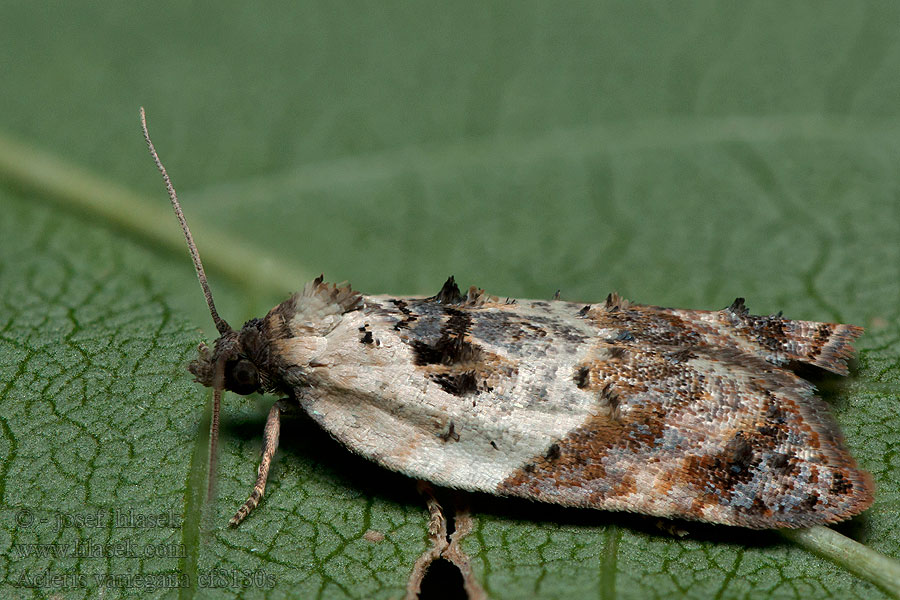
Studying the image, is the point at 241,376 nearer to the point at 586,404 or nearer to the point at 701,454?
the point at 586,404

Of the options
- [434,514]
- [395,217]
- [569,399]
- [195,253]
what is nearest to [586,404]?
[569,399]

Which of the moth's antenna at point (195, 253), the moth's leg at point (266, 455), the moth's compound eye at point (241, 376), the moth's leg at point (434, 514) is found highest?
the moth's antenna at point (195, 253)

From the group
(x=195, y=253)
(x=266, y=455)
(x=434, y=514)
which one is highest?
(x=195, y=253)

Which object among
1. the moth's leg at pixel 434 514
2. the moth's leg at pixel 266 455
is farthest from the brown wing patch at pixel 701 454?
the moth's leg at pixel 266 455

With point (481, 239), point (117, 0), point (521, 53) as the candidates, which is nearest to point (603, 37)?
point (521, 53)

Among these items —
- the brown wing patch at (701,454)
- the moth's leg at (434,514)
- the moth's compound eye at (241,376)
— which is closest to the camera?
the brown wing patch at (701,454)

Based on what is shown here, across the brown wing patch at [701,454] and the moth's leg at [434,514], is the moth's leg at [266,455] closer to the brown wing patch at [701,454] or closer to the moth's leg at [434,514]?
the moth's leg at [434,514]

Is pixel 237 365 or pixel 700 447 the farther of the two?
pixel 237 365
